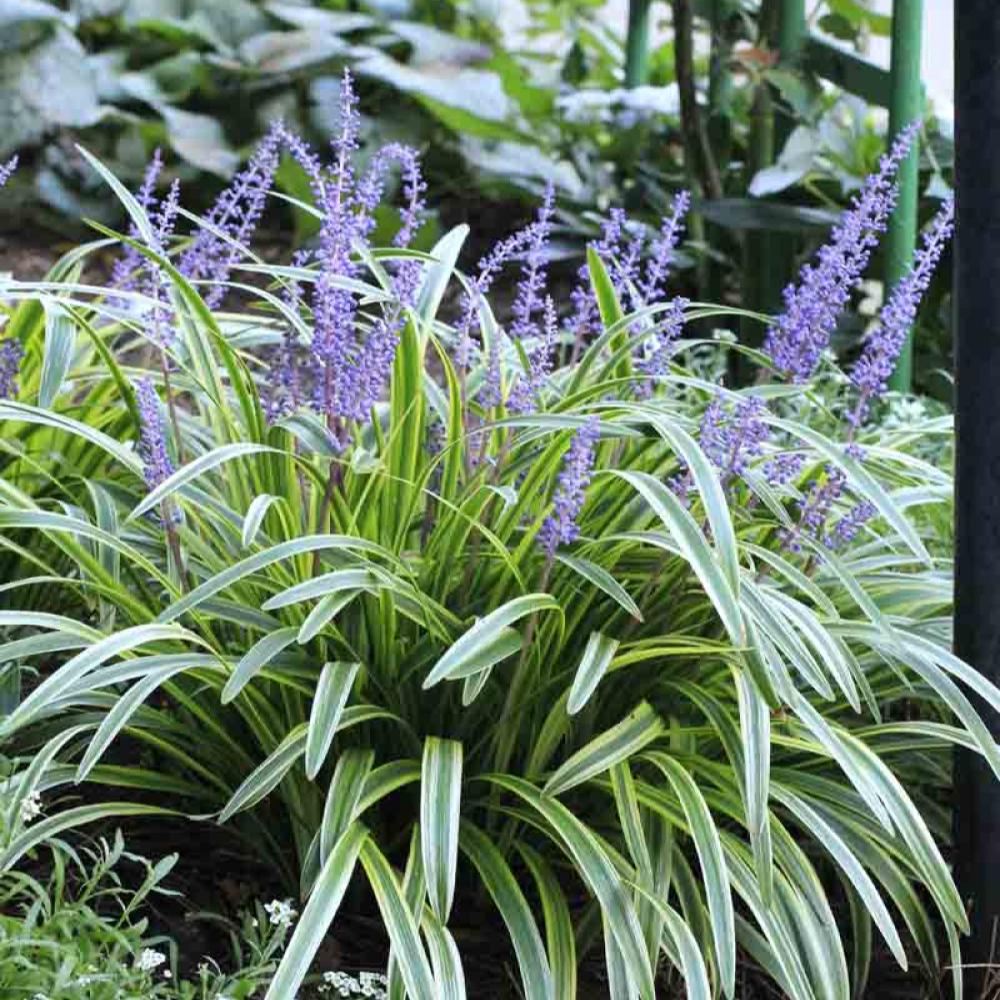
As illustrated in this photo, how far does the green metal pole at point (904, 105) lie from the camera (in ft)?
11.8

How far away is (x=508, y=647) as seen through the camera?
5.80ft

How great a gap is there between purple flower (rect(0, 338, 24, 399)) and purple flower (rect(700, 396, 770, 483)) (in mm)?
922

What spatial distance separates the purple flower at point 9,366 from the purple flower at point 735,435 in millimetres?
922

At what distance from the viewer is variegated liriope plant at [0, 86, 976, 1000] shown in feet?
5.60

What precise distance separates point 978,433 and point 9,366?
1.24 meters

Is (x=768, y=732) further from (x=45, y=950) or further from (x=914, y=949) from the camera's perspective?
(x=45, y=950)

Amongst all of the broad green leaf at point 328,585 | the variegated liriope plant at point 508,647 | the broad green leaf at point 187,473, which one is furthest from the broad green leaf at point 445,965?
the broad green leaf at point 187,473

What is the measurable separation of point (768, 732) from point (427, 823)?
37cm

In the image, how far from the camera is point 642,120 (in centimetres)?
488

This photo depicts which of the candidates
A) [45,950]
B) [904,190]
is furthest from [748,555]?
[904,190]

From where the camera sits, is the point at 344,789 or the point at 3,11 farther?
the point at 3,11

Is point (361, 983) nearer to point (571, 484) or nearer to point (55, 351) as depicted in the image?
point (571, 484)

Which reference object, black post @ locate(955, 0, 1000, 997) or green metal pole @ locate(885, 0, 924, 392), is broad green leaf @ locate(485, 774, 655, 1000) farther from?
green metal pole @ locate(885, 0, 924, 392)

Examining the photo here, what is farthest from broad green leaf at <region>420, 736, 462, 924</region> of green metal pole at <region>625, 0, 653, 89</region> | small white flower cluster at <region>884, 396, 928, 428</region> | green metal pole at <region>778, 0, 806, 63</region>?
green metal pole at <region>625, 0, 653, 89</region>
